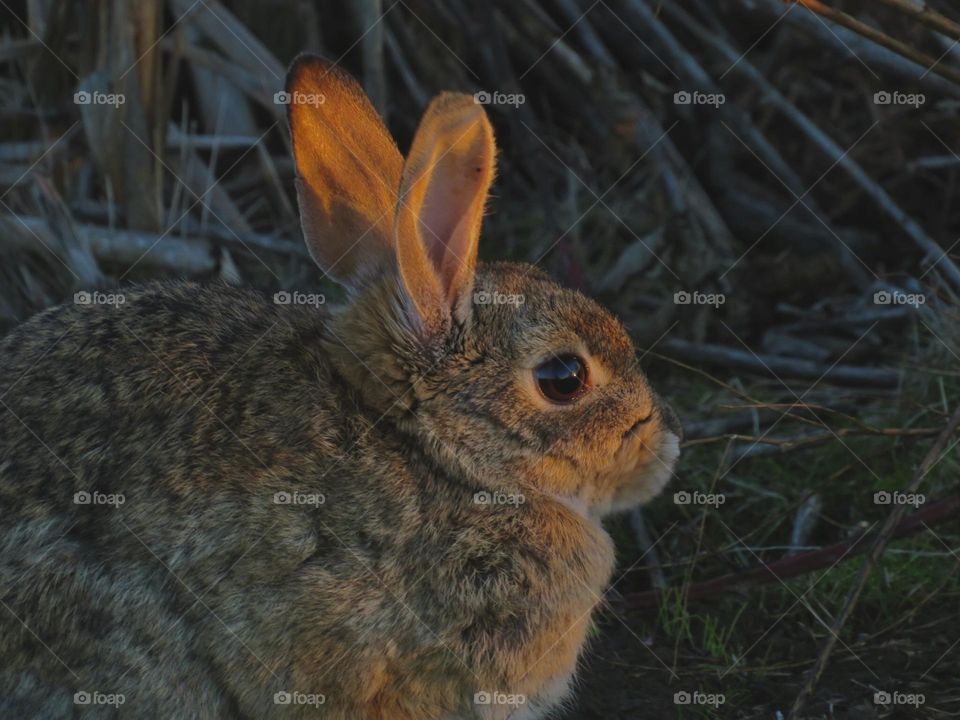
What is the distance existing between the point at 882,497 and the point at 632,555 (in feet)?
2.97

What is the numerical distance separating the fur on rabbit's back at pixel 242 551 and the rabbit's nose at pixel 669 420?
464mm

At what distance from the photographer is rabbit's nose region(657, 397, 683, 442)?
173 inches

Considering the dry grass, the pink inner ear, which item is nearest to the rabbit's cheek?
the dry grass

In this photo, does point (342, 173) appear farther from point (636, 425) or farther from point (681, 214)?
point (681, 214)

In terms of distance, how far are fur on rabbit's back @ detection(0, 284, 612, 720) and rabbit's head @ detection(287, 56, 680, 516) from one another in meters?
0.10

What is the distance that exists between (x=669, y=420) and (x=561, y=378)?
0.50m

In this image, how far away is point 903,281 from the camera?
6.54 m

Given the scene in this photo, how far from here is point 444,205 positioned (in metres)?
3.97

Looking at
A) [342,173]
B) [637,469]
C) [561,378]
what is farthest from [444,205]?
[637,469]

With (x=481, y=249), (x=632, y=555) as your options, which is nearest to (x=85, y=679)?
(x=632, y=555)

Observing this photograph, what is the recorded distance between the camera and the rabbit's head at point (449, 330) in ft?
13.1

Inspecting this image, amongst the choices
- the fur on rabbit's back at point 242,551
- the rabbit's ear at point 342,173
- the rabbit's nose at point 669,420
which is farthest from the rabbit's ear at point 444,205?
the rabbit's nose at point 669,420

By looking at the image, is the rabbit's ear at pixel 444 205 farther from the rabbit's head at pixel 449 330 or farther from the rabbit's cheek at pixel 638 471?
the rabbit's cheek at pixel 638 471

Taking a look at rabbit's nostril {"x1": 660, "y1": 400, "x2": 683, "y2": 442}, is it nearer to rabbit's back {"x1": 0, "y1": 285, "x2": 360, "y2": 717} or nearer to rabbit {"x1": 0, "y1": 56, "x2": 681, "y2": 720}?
rabbit {"x1": 0, "y1": 56, "x2": 681, "y2": 720}
